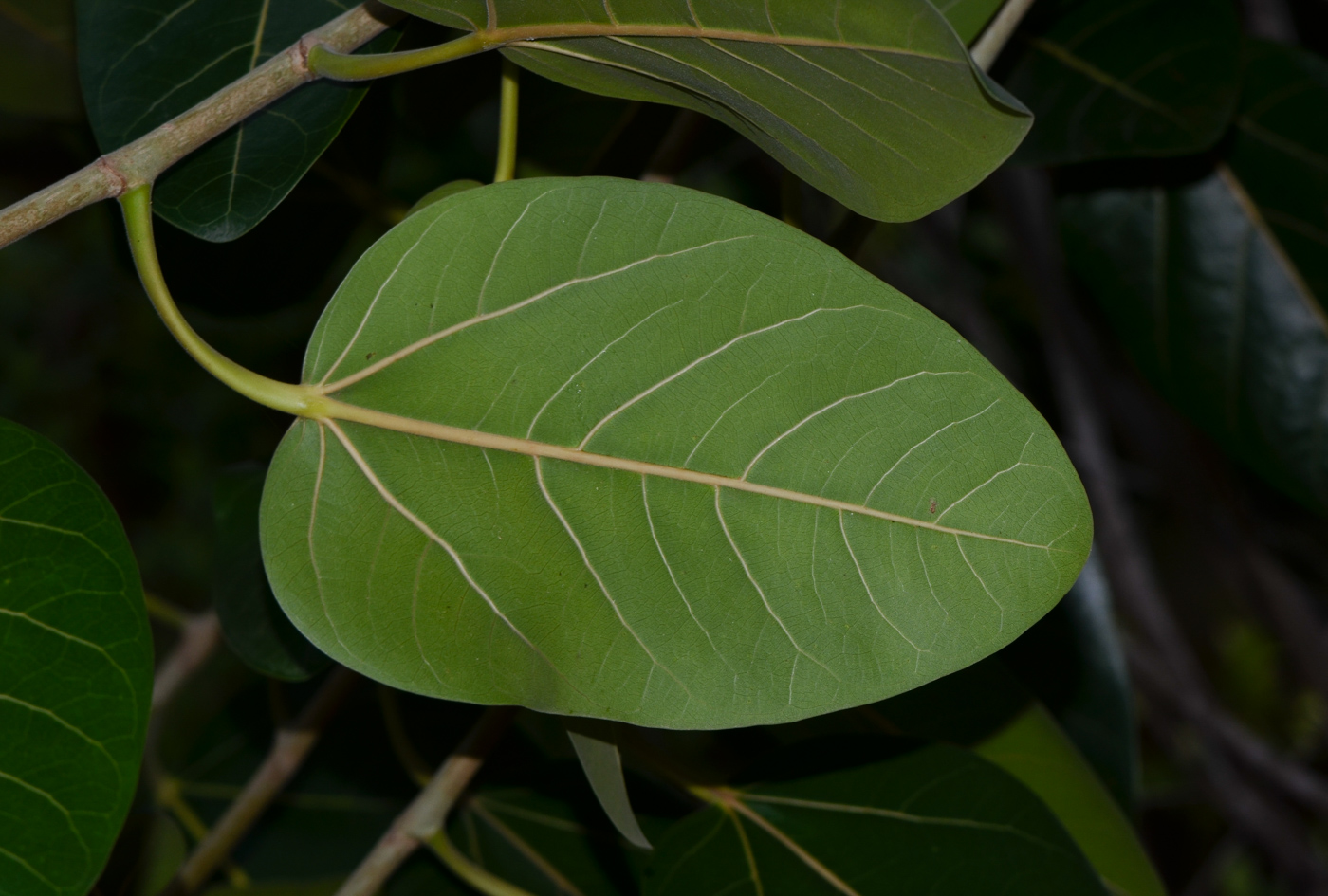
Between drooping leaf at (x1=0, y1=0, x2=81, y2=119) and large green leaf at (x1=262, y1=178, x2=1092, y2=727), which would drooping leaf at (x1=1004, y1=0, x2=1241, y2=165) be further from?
drooping leaf at (x1=0, y1=0, x2=81, y2=119)

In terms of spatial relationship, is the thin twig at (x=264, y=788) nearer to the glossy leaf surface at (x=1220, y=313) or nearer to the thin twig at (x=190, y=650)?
the thin twig at (x=190, y=650)

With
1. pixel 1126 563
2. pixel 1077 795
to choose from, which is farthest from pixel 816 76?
pixel 1126 563

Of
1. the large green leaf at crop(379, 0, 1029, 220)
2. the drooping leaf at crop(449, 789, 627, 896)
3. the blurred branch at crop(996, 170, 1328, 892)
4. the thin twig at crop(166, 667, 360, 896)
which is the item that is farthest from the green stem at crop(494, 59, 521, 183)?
the blurred branch at crop(996, 170, 1328, 892)

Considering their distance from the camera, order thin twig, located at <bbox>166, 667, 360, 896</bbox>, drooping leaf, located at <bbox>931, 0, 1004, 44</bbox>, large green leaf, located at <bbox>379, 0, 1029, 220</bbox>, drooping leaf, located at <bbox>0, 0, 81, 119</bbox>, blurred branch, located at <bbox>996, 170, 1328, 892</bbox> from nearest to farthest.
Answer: large green leaf, located at <bbox>379, 0, 1029, 220</bbox> → drooping leaf, located at <bbox>931, 0, 1004, 44</bbox> → thin twig, located at <bbox>166, 667, 360, 896</bbox> → drooping leaf, located at <bbox>0, 0, 81, 119</bbox> → blurred branch, located at <bbox>996, 170, 1328, 892</bbox>

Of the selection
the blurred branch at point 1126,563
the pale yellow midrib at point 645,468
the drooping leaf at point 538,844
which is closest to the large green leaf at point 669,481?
the pale yellow midrib at point 645,468

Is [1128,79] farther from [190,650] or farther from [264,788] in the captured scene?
[190,650]

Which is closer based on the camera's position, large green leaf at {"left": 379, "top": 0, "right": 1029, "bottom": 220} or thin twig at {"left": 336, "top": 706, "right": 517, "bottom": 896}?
large green leaf at {"left": 379, "top": 0, "right": 1029, "bottom": 220}
